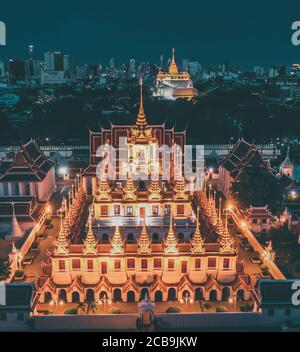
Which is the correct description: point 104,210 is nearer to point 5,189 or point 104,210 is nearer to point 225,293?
point 225,293

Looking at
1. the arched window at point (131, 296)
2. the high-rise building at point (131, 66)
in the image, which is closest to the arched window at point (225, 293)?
the arched window at point (131, 296)

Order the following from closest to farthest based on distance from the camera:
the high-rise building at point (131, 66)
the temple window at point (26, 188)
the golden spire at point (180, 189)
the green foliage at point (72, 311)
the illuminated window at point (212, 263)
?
the green foliage at point (72, 311), the illuminated window at point (212, 263), the golden spire at point (180, 189), the temple window at point (26, 188), the high-rise building at point (131, 66)

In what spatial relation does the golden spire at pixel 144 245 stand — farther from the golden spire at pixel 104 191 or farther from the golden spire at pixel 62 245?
the golden spire at pixel 104 191

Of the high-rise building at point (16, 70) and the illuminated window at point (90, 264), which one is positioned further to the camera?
the high-rise building at point (16, 70)

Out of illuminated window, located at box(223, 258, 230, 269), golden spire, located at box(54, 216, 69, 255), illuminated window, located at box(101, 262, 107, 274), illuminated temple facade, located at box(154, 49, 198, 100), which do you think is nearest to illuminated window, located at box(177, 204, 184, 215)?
illuminated window, located at box(223, 258, 230, 269)

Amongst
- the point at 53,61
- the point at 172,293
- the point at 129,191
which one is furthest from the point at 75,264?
the point at 53,61

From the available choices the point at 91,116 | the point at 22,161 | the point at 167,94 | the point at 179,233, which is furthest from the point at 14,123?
the point at 179,233

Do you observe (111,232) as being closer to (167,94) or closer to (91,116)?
(91,116)
